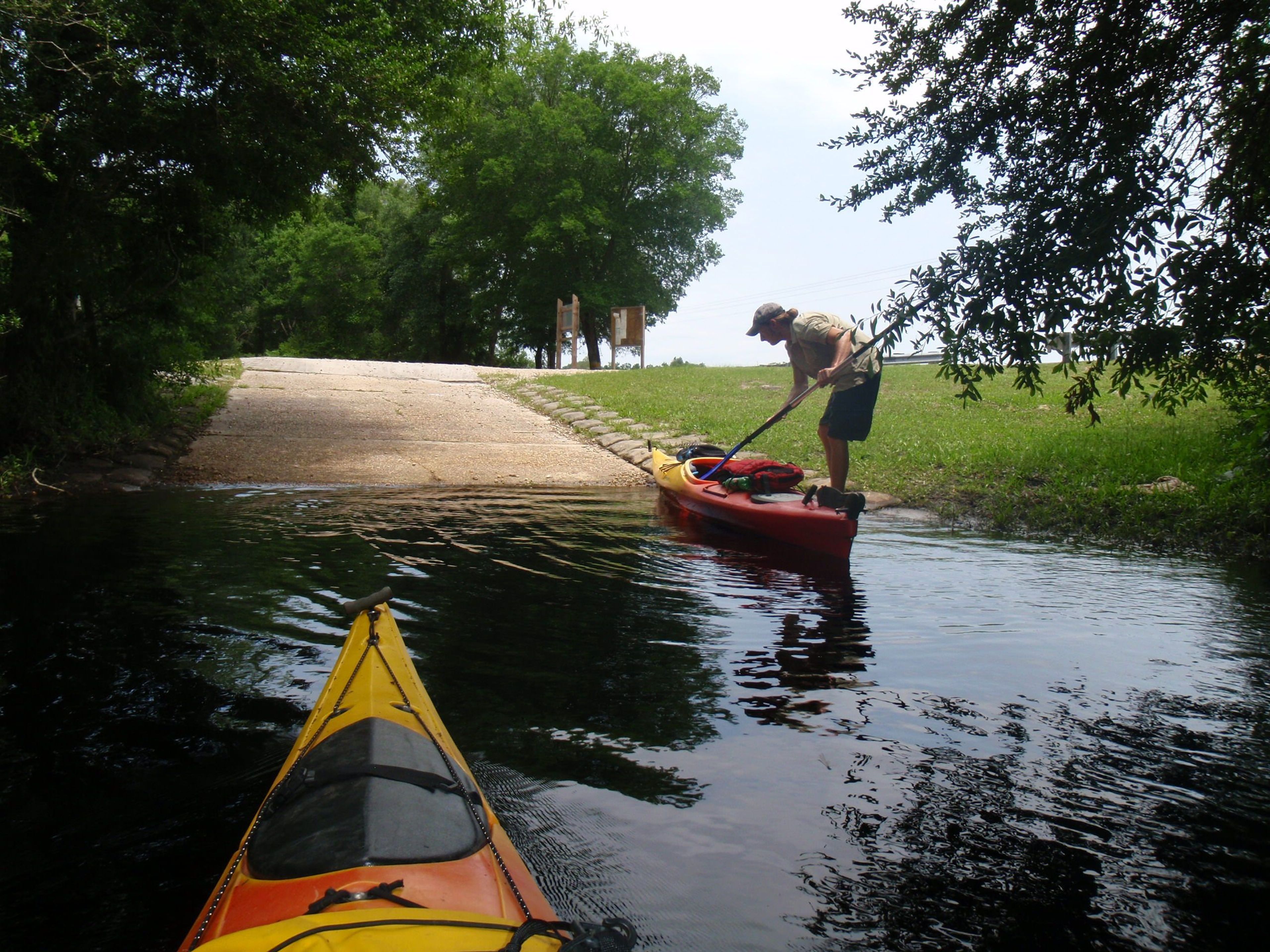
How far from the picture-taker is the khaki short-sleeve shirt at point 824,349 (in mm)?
7547

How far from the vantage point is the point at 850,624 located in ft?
17.3

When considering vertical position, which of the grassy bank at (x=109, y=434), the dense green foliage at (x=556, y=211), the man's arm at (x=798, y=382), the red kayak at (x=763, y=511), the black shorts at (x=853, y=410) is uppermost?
the dense green foliage at (x=556, y=211)

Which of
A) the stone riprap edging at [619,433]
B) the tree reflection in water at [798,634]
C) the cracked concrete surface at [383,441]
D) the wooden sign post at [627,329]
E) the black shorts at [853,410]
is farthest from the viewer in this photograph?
the wooden sign post at [627,329]

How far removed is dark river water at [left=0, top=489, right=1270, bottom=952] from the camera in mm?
2508

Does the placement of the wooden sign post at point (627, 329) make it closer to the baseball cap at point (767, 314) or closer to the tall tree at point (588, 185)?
the tall tree at point (588, 185)

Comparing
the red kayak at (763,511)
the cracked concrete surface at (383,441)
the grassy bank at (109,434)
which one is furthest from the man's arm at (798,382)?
the grassy bank at (109,434)

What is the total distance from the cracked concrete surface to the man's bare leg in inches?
148

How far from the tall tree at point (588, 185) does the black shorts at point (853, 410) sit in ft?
79.1

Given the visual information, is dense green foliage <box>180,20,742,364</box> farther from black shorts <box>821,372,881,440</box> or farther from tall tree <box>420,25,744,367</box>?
black shorts <box>821,372,881,440</box>

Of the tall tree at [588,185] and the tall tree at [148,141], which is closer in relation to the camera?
the tall tree at [148,141]

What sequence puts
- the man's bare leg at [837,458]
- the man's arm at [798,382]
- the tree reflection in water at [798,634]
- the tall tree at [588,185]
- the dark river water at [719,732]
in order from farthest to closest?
the tall tree at [588,185]
the man's arm at [798,382]
the man's bare leg at [837,458]
the tree reflection in water at [798,634]
the dark river water at [719,732]

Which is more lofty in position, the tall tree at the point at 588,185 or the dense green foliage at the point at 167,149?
the tall tree at the point at 588,185

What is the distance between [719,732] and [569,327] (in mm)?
23575

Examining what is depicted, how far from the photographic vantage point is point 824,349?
7.96 meters
